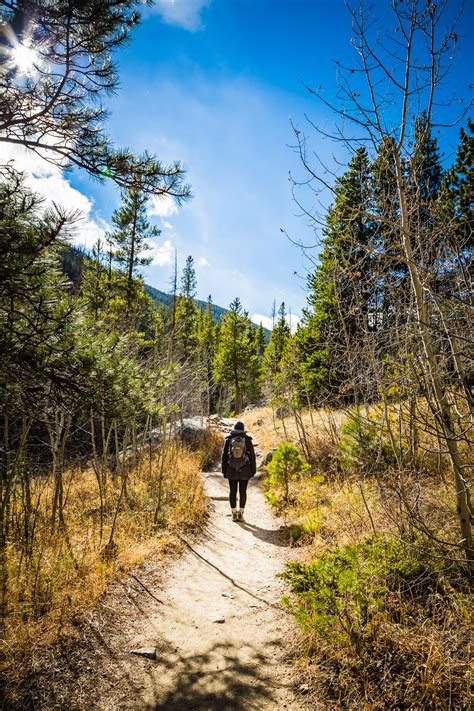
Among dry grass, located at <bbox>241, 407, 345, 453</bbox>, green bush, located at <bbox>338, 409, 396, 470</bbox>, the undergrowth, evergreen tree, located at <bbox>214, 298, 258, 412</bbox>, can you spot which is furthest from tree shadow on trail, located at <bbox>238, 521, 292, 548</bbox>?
evergreen tree, located at <bbox>214, 298, 258, 412</bbox>

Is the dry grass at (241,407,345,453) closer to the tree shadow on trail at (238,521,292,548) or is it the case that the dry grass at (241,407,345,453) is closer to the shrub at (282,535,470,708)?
the tree shadow on trail at (238,521,292,548)

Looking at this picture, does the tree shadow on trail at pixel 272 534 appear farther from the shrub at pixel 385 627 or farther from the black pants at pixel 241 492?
the shrub at pixel 385 627

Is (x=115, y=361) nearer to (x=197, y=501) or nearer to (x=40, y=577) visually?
(x=40, y=577)

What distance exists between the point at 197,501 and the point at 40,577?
3662mm

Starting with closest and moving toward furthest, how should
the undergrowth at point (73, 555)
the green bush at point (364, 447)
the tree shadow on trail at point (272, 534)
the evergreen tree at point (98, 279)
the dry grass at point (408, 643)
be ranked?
1. the dry grass at point (408, 643)
2. the undergrowth at point (73, 555)
3. the tree shadow on trail at point (272, 534)
4. the green bush at point (364, 447)
5. the evergreen tree at point (98, 279)

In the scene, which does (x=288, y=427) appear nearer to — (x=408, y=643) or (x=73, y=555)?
(x=73, y=555)

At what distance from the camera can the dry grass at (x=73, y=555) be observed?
2838 millimetres

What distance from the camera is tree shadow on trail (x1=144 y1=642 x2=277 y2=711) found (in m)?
2.47

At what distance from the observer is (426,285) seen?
9.02ft

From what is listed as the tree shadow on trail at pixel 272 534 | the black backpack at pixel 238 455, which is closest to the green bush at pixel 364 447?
the tree shadow on trail at pixel 272 534

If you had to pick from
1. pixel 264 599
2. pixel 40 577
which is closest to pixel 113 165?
pixel 40 577

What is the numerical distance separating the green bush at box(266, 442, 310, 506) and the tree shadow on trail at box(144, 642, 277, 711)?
387 centimetres

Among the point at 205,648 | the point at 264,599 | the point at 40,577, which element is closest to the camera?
the point at 205,648

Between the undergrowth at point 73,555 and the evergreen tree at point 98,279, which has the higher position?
the evergreen tree at point 98,279
